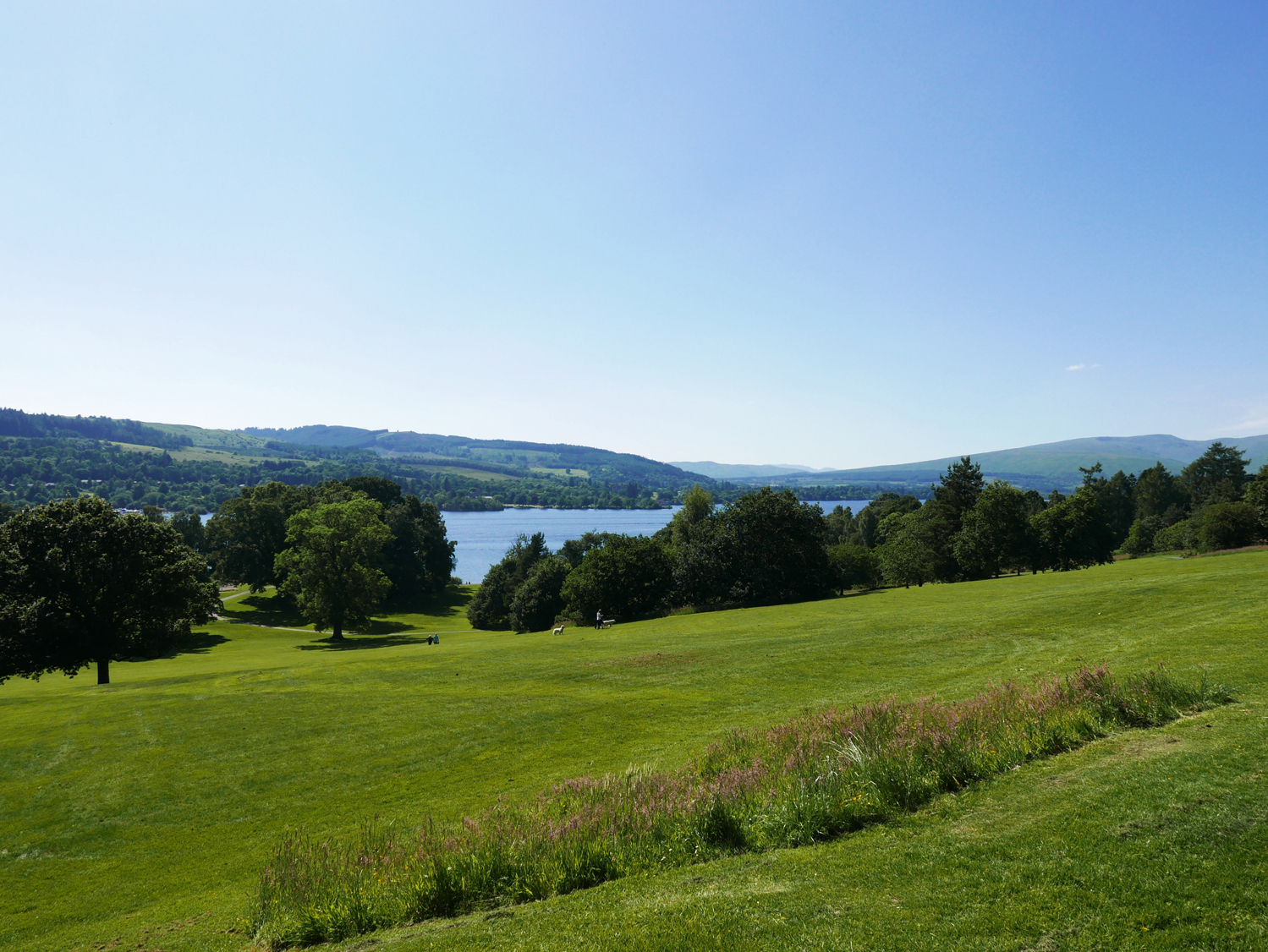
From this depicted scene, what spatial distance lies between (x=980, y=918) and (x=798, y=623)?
26701 mm

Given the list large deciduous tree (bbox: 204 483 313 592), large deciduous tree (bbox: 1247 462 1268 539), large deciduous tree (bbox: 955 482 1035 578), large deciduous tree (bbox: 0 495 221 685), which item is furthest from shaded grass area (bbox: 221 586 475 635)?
large deciduous tree (bbox: 1247 462 1268 539)

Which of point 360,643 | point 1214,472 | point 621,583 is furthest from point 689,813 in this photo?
point 1214,472

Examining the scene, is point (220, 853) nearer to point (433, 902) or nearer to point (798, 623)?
point (433, 902)

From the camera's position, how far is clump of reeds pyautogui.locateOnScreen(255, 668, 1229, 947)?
8180 mm

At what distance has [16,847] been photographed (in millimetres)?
11453

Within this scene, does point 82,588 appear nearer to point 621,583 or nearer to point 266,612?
point 621,583

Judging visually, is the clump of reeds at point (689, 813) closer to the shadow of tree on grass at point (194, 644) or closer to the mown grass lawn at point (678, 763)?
the mown grass lawn at point (678, 763)

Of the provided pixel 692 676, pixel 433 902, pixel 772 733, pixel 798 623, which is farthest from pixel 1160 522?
pixel 433 902

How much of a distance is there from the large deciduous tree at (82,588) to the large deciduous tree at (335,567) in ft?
55.0

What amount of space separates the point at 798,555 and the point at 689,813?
147 feet

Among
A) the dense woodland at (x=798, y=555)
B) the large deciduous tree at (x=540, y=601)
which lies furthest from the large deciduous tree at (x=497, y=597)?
the large deciduous tree at (x=540, y=601)

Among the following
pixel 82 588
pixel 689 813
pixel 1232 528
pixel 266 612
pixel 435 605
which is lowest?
pixel 435 605

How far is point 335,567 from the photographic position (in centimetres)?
5275

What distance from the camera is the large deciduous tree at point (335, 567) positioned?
5203 centimetres
